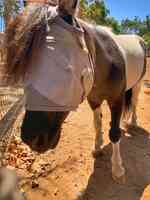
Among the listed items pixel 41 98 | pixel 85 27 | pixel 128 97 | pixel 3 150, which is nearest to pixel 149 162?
pixel 128 97

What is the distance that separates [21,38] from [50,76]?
233 millimetres

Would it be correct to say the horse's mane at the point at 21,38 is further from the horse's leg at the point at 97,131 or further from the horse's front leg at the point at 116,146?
the horse's leg at the point at 97,131

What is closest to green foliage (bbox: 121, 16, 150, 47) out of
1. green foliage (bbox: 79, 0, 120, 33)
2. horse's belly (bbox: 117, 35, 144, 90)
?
green foliage (bbox: 79, 0, 120, 33)

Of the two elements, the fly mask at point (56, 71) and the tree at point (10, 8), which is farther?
the tree at point (10, 8)

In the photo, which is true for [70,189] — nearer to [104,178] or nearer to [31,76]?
[104,178]

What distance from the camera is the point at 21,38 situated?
65.8 inches

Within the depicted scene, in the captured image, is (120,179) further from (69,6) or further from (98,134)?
(69,6)

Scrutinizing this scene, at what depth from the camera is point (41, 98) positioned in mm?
1718

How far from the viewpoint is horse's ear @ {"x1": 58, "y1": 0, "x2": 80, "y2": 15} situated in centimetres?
Answer: 179

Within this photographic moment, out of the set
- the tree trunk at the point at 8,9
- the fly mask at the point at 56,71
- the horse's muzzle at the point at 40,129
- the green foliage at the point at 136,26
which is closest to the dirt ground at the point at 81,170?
the horse's muzzle at the point at 40,129

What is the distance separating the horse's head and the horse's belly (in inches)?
44.4

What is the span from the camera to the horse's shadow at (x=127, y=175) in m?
2.65

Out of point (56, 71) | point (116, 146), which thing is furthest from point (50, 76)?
point (116, 146)

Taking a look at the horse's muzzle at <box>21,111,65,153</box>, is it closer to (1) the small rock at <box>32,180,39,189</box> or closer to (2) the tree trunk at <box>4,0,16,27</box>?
(2) the tree trunk at <box>4,0,16,27</box>
